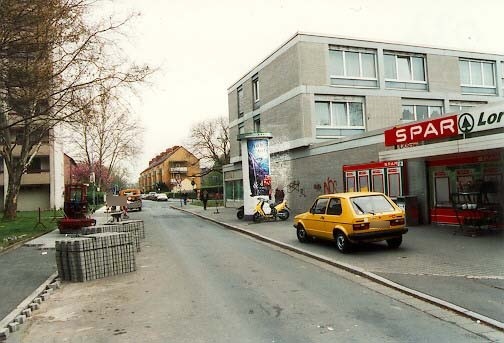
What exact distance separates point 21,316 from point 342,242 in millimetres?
7545

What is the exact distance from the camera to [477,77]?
105 feet

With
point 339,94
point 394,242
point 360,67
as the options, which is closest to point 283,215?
point 339,94

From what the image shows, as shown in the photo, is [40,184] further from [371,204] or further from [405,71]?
[371,204]

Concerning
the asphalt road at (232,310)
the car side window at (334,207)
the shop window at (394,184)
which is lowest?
the asphalt road at (232,310)

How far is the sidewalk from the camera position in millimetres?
7109

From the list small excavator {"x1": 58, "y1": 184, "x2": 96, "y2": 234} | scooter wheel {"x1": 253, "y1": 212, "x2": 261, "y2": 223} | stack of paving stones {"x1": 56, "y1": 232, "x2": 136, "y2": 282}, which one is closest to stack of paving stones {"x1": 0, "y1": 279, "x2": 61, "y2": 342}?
stack of paving stones {"x1": 56, "y1": 232, "x2": 136, "y2": 282}

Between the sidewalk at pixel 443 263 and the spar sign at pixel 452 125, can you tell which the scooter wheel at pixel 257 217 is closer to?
the sidewalk at pixel 443 263

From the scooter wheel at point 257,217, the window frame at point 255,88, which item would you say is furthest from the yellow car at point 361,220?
the window frame at point 255,88

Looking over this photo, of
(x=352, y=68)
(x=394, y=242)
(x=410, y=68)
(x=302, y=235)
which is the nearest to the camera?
(x=394, y=242)

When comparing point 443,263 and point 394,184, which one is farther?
point 394,184

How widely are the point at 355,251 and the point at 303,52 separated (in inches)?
676


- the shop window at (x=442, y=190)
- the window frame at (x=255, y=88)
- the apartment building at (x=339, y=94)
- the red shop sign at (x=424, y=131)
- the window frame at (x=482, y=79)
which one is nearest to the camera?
the red shop sign at (x=424, y=131)

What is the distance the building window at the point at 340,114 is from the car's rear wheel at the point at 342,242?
1577 cm

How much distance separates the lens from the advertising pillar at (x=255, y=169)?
23109mm
